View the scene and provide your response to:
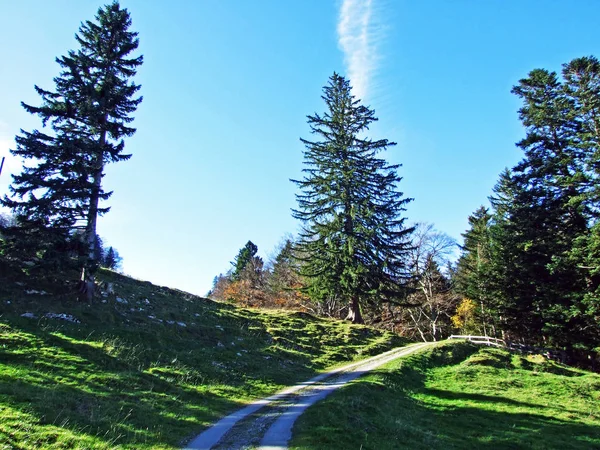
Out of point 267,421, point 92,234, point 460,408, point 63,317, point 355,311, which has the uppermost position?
point 92,234

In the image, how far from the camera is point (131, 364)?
13.0m

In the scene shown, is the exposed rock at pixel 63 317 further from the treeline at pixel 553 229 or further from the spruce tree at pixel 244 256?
the spruce tree at pixel 244 256

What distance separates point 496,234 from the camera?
1441 inches

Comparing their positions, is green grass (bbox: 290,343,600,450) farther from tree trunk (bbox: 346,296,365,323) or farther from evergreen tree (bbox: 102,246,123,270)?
evergreen tree (bbox: 102,246,123,270)

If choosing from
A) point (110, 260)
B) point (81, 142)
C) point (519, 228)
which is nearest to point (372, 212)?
point (519, 228)

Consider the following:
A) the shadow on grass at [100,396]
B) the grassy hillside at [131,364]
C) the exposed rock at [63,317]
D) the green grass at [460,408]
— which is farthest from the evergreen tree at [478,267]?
the exposed rock at [63,317]

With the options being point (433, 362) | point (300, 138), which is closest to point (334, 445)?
point (433, 362)

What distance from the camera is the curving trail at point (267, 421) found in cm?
845

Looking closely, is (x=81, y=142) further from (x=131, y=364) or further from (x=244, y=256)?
(x=244, y=256)

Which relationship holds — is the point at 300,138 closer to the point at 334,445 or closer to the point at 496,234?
the point at 496,234

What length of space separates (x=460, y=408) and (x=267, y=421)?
9556 millimetres

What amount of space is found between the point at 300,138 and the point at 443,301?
27.6 meters

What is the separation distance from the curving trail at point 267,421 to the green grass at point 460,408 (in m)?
0.51

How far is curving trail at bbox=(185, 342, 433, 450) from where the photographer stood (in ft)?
27.7
